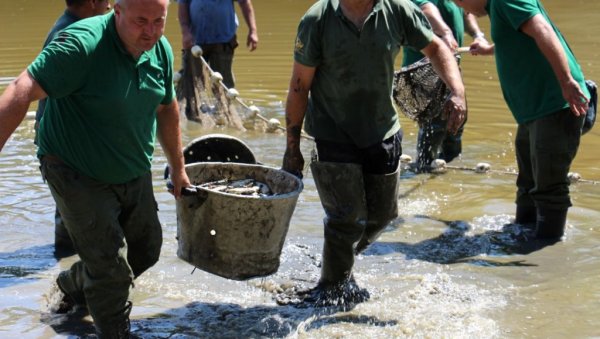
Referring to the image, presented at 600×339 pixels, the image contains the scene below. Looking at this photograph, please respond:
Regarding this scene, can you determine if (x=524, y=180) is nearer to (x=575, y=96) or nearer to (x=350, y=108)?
(x=575, y=96)

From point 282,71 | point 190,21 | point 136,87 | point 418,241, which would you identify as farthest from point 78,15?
point 282,71

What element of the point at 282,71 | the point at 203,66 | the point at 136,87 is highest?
the point at 136,87

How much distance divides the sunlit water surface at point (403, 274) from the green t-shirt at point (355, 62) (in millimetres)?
1054

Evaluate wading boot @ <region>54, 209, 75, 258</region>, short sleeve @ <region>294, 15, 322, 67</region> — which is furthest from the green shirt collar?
wading boot @ <region>54, 209, 75, 258</region>

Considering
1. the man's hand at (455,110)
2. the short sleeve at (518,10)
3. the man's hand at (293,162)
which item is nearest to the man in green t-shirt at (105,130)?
the man's hand at (293,162)

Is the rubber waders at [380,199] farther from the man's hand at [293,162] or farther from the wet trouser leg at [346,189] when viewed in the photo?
the man's hand at [293,162]

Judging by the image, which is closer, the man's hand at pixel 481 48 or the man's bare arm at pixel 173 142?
the man's bare arm at pixel 173 142

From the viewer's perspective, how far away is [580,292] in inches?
219

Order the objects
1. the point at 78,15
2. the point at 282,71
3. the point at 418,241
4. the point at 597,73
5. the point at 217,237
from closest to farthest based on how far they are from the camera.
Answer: the point at 217,237, the point at 78,15, the point at 418,241, the point at 597,73, the point at 282,71

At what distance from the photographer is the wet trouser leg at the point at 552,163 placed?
623 cm

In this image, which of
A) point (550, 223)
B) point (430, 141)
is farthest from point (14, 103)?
point (430, 141)

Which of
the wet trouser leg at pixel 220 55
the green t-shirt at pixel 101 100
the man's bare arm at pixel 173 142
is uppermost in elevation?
the green t-shirt at pixel 101 100

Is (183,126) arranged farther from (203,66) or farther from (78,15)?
(78,15)

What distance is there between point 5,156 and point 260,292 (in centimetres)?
458
